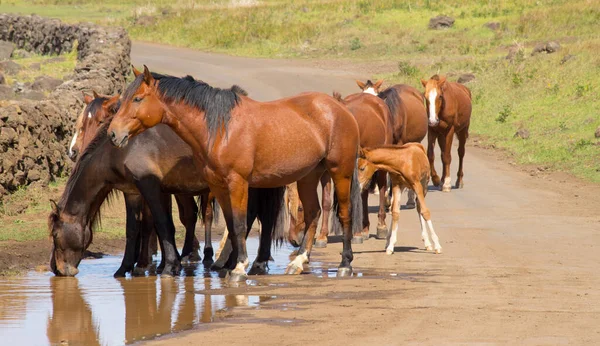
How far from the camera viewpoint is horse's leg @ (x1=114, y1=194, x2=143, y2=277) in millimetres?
11555

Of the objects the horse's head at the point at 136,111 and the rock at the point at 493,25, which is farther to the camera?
the rock at the point at 493,25

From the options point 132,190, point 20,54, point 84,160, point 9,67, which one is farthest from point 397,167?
point 20,54

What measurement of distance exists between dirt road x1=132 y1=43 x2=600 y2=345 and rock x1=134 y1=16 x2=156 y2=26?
106 feet

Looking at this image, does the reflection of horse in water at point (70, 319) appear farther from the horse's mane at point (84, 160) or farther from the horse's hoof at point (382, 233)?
the horse's hoof at point (382, 233)

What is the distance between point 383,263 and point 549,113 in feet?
44.1

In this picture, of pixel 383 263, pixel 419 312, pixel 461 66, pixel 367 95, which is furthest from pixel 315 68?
pixel 419 312

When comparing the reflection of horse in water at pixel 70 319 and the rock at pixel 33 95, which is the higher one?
the rock at pixel 33 95

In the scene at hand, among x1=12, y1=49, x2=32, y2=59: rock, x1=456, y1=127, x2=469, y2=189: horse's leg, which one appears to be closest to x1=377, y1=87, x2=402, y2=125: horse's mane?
x1=456, y1=127, x2=469, y2=189: horse's leg

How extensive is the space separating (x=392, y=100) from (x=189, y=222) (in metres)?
4.71

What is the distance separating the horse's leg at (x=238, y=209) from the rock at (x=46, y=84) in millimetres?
14503

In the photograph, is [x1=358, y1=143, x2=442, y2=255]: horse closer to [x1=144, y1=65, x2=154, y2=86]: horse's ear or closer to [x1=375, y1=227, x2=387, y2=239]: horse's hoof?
[x1=375, y1=227, x2=387, y2=239]: horse's hoof

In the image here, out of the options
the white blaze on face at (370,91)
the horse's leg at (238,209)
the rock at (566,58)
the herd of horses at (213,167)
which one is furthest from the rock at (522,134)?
the horse's leg at (238,209)

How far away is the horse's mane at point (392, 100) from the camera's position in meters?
15.9

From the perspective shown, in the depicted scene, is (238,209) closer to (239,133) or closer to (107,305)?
(239,133)
